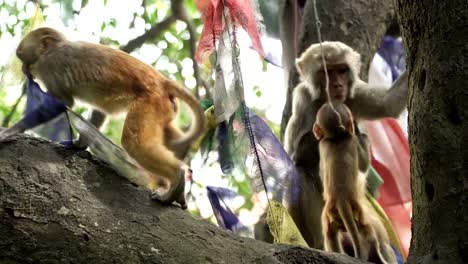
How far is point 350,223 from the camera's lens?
273 cm

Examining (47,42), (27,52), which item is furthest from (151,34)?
(27,52)

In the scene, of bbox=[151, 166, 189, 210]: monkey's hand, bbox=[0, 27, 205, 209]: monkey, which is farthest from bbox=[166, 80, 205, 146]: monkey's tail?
bbox=[151, 166, 189, 210]: monkey's hand

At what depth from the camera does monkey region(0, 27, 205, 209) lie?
269 cm

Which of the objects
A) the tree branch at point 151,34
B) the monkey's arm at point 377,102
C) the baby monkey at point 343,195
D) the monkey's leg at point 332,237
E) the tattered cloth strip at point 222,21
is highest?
the tattered cloth strip at point 222,21

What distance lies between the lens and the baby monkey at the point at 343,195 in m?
2.72

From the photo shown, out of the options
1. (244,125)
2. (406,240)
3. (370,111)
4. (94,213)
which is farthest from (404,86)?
(94,213)

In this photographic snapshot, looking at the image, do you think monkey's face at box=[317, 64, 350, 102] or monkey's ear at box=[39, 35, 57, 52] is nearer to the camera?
monkey's ear at box=[39, 35, 57, 52]

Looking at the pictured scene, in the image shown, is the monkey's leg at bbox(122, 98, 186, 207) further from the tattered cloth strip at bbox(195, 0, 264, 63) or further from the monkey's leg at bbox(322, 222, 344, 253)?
the monkey's leg at bbox(322, 222, 344, 253)

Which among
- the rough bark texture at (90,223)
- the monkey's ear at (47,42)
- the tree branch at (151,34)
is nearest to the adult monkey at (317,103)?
the tree branch at (151,34)

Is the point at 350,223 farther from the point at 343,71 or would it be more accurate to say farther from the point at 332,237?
the point at 343,71

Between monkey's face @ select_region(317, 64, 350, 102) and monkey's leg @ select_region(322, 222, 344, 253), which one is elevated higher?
monkey's face @ select_region(317, 64, 350, 102)

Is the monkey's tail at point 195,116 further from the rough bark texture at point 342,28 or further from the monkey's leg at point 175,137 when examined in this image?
the rough bark texture at point 342,28

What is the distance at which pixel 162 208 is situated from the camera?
202cm

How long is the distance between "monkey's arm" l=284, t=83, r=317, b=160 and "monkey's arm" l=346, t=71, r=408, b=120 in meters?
0.24
